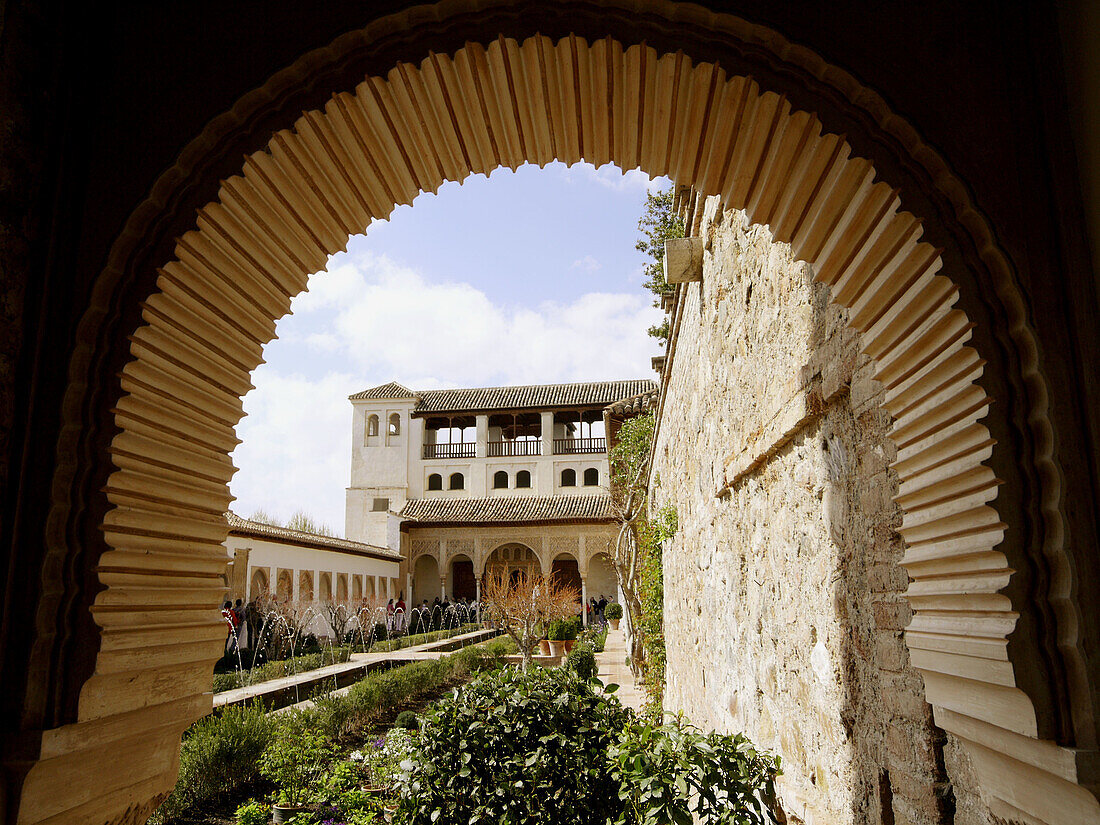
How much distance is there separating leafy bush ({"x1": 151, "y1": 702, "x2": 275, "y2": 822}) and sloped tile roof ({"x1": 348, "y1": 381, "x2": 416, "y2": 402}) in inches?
1068

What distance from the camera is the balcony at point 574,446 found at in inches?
1269

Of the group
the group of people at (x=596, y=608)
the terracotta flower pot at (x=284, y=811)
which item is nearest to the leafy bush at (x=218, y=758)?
the terracotta flower pot at (x=284, y=811)

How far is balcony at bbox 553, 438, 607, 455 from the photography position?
106 ft

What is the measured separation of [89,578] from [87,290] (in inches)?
25.5

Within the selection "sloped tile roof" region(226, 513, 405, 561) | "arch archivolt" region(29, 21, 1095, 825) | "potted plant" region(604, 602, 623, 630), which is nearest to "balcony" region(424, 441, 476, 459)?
"sloped tile roof" region(226, 513, 405, 561)

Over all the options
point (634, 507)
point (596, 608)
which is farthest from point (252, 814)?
point (596, 608)

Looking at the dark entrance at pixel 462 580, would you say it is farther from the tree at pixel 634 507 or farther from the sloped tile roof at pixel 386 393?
the tree at pixel 634 507

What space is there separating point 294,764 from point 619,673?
7.23 metres

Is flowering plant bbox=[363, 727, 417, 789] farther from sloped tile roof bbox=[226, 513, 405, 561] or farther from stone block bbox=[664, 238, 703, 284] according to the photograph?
sloped tile roof bbox=[226, 513, 405, 561]

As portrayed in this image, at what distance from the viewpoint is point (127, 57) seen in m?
1.85

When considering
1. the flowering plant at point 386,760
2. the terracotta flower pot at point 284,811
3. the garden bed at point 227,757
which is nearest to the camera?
the terracotta flower pot at point 284,811

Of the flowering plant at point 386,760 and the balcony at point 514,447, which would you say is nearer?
the flowering plant at point 386,760

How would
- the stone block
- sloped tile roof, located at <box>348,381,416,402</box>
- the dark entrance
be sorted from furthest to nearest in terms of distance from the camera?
sloped tile roof, located at <box>348,381,416,402</box> → the dark entrance → the stone block

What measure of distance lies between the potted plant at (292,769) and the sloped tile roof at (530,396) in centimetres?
2565
